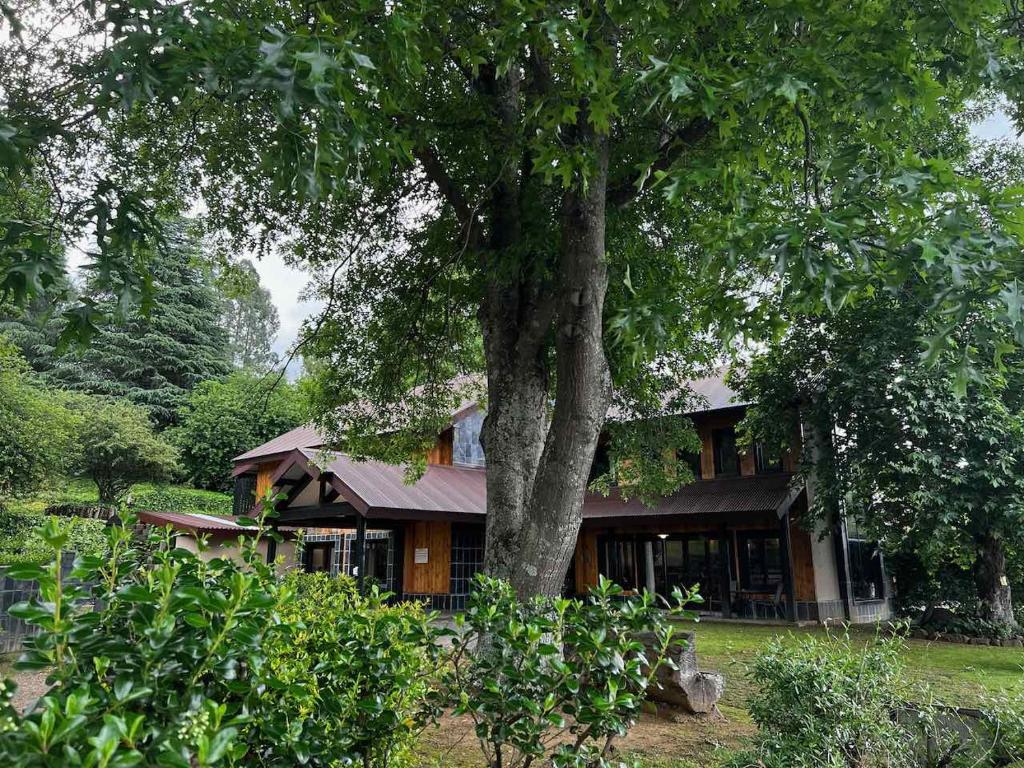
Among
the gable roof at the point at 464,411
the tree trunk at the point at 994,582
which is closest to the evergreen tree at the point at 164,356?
the gable roof at the point at 464,411

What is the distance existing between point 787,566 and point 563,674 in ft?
50.5

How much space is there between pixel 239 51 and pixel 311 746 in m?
2.97

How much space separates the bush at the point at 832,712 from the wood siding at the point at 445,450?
15808 millimetres

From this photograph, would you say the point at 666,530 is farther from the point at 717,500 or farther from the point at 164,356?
the point at 164,356

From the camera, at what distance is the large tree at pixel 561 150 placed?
11.4 ft

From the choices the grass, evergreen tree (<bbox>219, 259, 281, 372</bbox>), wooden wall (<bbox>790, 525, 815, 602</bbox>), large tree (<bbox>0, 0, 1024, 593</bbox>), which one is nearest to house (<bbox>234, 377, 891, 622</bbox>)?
wooden wall (<bbox>790, 525, 815, 602</bbox>)

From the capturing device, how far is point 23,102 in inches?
240

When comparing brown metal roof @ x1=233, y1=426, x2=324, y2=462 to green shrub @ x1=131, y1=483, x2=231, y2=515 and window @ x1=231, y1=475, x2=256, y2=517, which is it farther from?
green shrub @ x1=131, y1=483, x2=231, y2=515

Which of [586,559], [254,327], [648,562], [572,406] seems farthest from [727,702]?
[254,327]

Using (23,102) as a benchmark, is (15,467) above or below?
below

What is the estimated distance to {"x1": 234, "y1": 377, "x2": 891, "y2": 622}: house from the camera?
51.7 feet

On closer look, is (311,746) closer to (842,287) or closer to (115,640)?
(115,640)

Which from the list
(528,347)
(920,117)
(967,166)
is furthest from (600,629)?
(967,166)

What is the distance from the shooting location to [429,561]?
1786 cm
